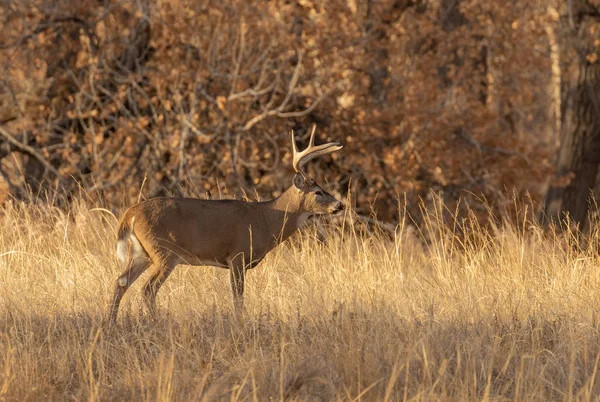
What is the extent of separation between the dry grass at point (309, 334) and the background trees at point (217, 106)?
3.23 m

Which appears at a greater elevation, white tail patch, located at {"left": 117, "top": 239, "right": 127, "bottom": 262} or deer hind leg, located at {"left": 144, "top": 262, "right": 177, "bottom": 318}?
white tail patch, located at {"left": 117, "top": 239, "right": 127, "bottom": 262}

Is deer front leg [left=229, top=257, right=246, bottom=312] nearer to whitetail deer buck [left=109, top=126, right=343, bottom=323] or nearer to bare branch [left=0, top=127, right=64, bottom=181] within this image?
whitetail deer buck [left=109, top=126, right=343, bottom=323]

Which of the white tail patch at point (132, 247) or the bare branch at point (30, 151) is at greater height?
the white tail patch at point (132, 247)

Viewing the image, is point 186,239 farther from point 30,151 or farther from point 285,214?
point 30,151

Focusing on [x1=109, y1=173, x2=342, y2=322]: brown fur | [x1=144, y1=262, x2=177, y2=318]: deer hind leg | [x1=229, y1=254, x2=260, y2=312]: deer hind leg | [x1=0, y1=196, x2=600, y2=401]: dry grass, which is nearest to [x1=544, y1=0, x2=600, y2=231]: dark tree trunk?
[x1=0, y1=196, x2=600, y2=401]: dry grass

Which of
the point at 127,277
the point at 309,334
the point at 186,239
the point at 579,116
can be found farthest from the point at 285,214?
the point at 579,116

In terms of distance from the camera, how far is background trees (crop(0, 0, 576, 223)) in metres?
12.2

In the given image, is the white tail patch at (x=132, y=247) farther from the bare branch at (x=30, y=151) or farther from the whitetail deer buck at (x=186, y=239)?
the bare branch at (x=30, y=151)

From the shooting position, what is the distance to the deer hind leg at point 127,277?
754cm

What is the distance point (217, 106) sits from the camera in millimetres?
12430

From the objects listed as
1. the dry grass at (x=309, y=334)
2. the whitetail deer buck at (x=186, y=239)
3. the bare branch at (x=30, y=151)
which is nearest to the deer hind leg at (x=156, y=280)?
the whitetail deer buck at (x=186, y=239)

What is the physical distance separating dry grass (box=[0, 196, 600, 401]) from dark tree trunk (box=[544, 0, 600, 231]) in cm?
464

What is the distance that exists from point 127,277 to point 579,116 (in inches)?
303

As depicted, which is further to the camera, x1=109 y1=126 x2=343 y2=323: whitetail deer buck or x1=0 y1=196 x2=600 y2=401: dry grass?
x1=109 y1=126 x2=343 y2=323: whitetail deer buck
